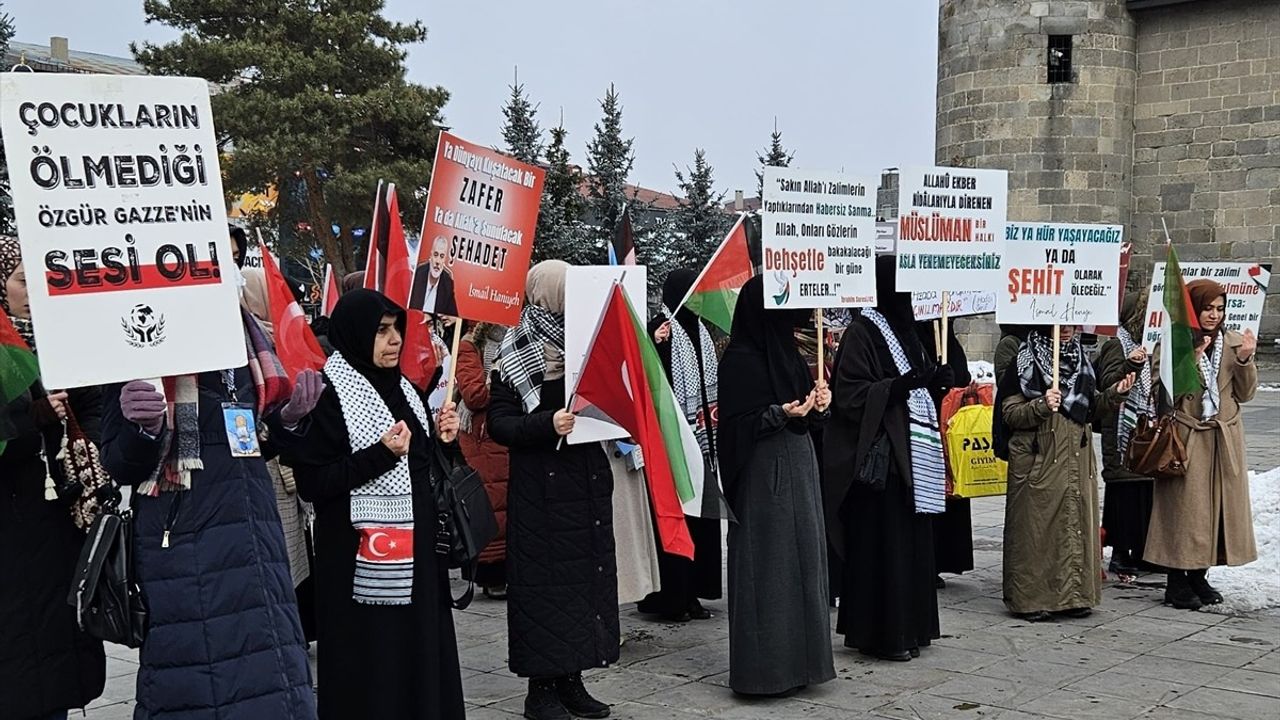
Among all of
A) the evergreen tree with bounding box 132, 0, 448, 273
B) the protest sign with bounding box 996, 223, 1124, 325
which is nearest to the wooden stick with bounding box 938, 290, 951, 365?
the protest sign with bounding box 996, 223, 1124, 325

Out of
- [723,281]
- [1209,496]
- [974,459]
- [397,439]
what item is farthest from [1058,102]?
[397,439]

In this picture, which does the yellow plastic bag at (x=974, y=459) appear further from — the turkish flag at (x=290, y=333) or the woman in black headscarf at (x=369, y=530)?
the turkish flag at (x=290, y=333)

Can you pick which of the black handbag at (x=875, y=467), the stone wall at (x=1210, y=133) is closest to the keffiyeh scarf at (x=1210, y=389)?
the black handbag at (x=875, y=467)

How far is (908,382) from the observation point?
6969 millimetres

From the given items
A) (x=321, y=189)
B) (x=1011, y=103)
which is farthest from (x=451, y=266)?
(x=321, y=189)

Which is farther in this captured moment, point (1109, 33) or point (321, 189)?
point (321, 189)

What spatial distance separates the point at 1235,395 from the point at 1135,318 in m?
0.89

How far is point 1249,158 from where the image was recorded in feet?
88.1

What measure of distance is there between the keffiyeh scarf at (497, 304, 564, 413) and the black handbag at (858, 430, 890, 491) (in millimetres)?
1847

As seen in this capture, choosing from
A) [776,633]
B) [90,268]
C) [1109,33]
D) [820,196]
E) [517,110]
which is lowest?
[776,633]

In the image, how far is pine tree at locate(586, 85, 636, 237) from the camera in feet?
66.7

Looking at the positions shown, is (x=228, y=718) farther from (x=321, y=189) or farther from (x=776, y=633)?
(x=321, y=189)

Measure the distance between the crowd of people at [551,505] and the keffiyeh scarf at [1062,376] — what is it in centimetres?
2

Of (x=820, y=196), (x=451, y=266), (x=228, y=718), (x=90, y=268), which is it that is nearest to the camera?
(x=90, y=268)
